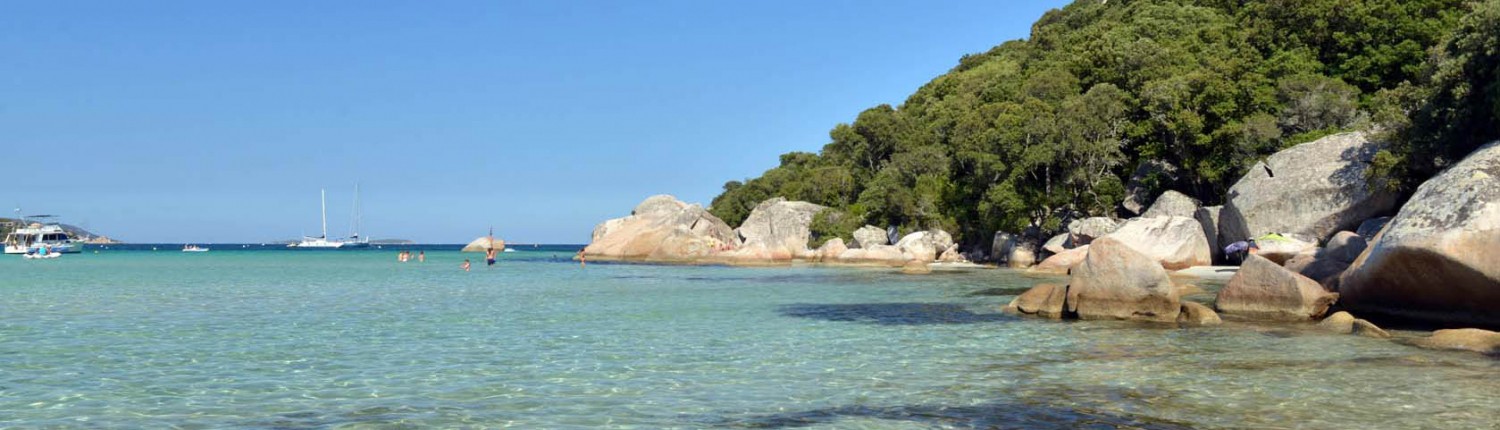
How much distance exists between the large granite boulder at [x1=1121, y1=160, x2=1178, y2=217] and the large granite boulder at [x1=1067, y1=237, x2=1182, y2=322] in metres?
35.0

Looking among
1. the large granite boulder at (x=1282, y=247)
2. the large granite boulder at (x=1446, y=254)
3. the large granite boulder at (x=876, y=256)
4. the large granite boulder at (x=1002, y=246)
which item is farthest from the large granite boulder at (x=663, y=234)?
the large granite boulder at (x=1446, y=254)

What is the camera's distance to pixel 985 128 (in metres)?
74.8

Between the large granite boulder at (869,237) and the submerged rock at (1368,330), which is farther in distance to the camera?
the large granite boulder at (869,237)

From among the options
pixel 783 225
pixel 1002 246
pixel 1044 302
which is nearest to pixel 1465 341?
pixel 1044 302

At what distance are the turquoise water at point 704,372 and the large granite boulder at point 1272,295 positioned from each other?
197cm

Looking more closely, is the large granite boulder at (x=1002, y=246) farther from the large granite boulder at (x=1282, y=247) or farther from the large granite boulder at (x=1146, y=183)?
the large granite boulder at (x=1282, y=247)

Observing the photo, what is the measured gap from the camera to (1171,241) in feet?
149

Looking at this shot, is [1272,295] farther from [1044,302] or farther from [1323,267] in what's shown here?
[1044,302]

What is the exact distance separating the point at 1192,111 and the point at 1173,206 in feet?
22.8

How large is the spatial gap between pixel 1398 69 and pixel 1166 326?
51.3m

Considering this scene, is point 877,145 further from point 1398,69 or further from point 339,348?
point 339,348

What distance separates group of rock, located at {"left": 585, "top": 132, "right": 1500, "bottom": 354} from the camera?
64.3 ft

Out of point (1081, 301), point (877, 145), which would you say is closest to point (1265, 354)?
point (1081, 301)

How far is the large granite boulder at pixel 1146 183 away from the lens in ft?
187
